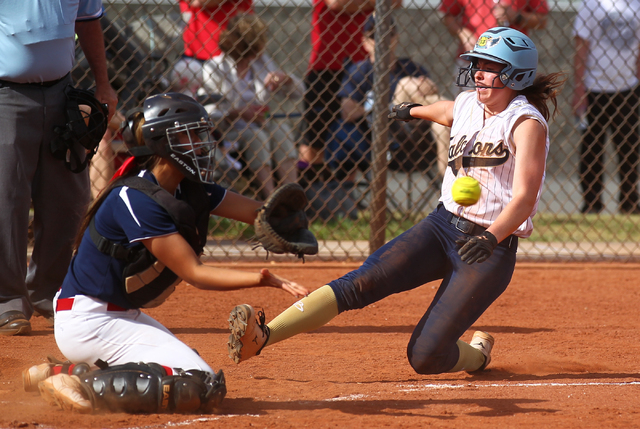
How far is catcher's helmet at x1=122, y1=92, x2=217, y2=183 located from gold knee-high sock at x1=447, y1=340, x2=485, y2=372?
4.77ft

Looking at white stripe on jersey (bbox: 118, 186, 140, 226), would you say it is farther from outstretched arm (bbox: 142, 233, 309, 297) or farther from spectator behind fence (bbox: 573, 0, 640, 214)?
spectator behind fence (bbox: 573, 0, 640, 214)

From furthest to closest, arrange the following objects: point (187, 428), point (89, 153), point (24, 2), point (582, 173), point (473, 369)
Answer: point (582, 173)
point (89, 153)
point (24, 2)
point (473, 369)
point (187, 428)

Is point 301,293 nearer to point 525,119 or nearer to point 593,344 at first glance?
point 525,119

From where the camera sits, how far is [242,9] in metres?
7.15

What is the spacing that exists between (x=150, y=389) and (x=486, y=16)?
17.9ft

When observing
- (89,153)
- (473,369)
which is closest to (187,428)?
(473,369)

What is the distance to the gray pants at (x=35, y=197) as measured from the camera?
4.09 meters

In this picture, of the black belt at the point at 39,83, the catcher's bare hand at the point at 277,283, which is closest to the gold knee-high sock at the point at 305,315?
the catcher's bare hand at the point at 277,283

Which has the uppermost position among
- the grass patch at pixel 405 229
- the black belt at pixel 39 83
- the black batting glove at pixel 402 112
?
the black belt at pixel 39 83

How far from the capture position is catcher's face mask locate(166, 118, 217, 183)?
117 inches

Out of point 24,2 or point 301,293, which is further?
point 24,2

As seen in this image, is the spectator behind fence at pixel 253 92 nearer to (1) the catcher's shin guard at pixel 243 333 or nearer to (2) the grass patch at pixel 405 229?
(2) the grass patch at pixel 405 229

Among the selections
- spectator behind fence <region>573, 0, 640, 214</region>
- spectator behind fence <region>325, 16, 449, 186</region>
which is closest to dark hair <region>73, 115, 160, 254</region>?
spectator behind fence <region>325, 16, 449, 186</region>

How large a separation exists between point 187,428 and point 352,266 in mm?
3703
